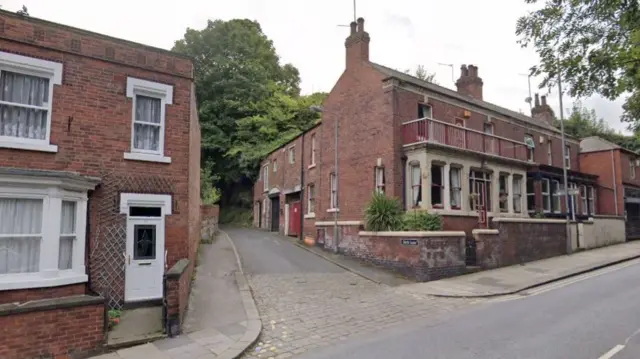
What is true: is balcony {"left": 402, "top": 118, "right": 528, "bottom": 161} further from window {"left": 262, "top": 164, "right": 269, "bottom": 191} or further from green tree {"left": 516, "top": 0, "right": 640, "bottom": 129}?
window {"left": 262, "top": 164, "right": 269, "bottom": 191}

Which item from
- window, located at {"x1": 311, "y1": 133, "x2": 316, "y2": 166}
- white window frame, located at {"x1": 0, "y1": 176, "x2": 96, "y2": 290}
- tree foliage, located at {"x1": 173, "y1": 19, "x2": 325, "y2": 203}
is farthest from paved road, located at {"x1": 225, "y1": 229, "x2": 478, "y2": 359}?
tree foliage, located at {"x1": 173, "y1": 19, "x2": 325, "y2": 203}

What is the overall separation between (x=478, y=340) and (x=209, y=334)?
5.18m

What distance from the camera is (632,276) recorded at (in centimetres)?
1423

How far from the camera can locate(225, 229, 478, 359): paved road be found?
8109 millimetres

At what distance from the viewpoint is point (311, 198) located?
24.5m

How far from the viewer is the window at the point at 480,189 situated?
19438 mm

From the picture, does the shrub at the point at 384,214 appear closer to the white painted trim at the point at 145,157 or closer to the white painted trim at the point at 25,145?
the white painted trim at the point at 145,157

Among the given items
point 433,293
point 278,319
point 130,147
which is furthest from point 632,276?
point 130,147

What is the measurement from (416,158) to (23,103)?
45.6 feet

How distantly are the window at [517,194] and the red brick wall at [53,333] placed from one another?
67.6 feet

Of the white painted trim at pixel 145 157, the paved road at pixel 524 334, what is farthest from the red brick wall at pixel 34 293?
the paved road at pixel 524 334

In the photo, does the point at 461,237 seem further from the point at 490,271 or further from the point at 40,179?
the point at 40,179

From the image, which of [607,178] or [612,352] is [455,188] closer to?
[612,352]

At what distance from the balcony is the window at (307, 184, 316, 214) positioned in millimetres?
7282
